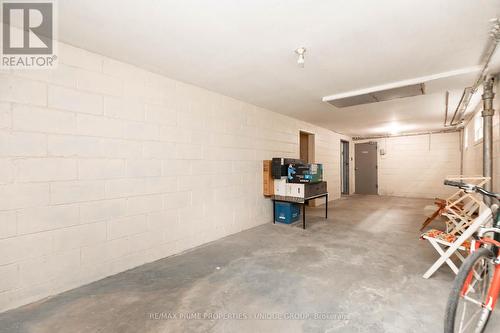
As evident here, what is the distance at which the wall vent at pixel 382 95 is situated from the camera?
122 inches

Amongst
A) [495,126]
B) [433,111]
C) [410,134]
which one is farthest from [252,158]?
[410,134]

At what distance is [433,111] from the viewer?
15.3 feet

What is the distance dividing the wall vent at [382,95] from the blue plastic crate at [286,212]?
2.07 metres

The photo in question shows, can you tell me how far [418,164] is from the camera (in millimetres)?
7652

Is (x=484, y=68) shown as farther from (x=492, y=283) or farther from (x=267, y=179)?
(x=267, y=179)

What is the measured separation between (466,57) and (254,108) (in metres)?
2.90

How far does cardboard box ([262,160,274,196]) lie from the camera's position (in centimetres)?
432

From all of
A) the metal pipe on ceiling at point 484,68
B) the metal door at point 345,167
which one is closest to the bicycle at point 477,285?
the metal pipe on ceiling at point 484,68

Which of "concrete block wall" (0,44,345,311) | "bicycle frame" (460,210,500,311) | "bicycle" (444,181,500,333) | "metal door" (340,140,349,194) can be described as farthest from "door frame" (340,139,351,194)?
"bicycle frame" (460,210,500,311)

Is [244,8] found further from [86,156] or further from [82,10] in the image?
[86,156]

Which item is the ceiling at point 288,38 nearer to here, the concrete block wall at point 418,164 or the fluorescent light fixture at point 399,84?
the fluorescent light fixture at point 399,84

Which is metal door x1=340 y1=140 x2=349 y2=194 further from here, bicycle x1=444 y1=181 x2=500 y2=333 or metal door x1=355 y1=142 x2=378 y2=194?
bicycle x1=444 y1=181 x2=500 y2=333

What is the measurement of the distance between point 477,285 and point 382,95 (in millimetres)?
2745

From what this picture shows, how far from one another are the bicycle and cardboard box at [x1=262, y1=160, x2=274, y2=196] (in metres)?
2.91
